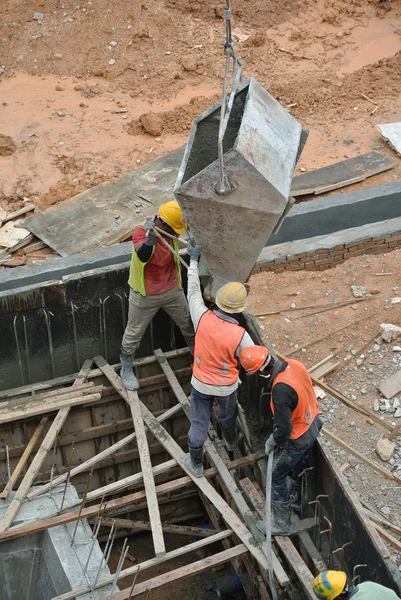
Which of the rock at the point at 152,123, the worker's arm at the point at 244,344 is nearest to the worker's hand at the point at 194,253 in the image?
the worker's arm at the point at 244,344

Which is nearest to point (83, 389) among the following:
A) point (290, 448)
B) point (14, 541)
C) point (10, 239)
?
point (14, 541)

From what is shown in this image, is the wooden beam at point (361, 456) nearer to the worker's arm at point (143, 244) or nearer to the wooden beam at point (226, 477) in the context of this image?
the wooden beam at point (226, 477)

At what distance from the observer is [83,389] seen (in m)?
7.51

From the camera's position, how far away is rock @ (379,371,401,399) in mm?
8206

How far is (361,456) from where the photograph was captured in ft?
24.6

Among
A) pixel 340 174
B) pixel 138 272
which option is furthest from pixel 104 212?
pixel 138 272

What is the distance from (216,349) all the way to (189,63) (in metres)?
11.3

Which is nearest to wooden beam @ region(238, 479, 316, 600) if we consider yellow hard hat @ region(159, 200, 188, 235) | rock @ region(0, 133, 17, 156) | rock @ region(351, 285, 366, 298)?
yellow hard hat @ region(159, 200, 188, 235)

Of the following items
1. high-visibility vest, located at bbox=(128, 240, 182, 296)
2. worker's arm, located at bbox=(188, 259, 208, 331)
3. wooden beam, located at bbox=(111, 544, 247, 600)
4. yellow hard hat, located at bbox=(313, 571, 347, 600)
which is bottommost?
wooden beam, located at bbox=(111, 544, 247, 600)

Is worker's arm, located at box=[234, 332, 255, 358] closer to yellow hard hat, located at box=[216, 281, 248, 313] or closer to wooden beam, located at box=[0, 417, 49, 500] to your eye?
yellow hard hat, located at box=[216, 281, 248, 313]

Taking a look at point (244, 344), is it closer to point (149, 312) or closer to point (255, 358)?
point (255, 358)

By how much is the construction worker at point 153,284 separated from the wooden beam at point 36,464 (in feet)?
2.06

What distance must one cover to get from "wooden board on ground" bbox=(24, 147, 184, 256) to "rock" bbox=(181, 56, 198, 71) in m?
3.87

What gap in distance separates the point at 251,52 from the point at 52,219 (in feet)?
22.5
